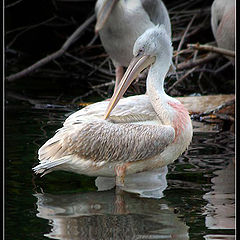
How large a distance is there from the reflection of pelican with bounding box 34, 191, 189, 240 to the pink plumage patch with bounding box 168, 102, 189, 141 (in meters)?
0.52

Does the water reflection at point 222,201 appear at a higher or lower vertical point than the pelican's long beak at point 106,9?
lower

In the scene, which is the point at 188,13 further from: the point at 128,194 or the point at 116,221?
the point at 116,221

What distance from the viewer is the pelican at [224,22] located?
22.7 ft

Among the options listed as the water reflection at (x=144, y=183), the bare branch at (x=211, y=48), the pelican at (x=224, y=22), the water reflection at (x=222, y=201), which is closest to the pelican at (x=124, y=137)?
the water reflection at (x=144, y=183)

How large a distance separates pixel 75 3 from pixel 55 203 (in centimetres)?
665

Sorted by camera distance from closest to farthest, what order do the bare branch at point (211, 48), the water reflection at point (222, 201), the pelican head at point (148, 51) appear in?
1. the water reflection at point (222, 201)
2. the pelican head at point (148, 51)
3. the bare branch at point (211, 48)

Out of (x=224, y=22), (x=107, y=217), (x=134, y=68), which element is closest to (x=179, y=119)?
(x=134, y=68)

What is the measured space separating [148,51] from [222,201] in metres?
1.15

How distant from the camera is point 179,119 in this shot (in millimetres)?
4246

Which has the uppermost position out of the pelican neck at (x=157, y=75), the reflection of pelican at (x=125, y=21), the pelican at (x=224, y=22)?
the pelican at (x=224, y=22)

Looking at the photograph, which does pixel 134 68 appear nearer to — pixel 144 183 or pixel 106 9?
pixel 144 183

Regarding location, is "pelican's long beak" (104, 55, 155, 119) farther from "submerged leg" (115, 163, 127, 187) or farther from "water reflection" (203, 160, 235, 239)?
"water reflection" (203, 160, 235, 239)

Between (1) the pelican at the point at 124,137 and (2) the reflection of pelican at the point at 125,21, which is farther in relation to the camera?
(2) the reflection of pelican at the point at 125,21

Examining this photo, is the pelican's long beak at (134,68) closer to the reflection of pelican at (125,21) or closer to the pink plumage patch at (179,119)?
the pink plumage patch at (179,119)
